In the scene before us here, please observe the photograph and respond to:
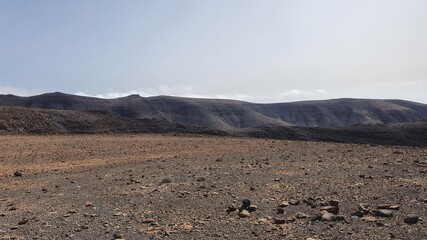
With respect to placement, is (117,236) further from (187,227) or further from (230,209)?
(230,209)

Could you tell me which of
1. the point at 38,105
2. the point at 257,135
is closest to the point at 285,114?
the point at 38,105

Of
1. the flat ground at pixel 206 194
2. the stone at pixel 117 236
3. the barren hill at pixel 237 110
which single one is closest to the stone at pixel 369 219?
the flat ground at pixel 206 194

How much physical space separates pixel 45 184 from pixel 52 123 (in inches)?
735

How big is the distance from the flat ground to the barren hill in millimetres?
55708

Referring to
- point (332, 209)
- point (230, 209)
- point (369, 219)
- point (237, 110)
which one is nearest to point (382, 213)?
point (369, 219)

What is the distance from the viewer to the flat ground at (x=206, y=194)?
6902 mm

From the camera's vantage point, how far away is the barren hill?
80.7 metres

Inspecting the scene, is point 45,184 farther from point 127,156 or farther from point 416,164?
point 416,164

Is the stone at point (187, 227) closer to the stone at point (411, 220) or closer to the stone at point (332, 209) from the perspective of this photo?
the stone at point (332, 209)

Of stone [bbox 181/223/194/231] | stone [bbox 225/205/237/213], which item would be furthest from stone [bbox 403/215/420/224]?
stone [bbox 181/223/194/231]

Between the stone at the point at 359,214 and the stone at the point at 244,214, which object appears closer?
the stone at the point at 359,214

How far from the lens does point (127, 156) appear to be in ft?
58.6

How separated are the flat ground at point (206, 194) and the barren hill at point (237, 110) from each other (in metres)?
55.7

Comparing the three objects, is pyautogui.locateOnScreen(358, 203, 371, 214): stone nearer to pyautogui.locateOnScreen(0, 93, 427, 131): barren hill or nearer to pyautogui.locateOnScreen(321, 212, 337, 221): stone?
pyautogui.locateOnScreen(321, 212, 337, 221): stone
